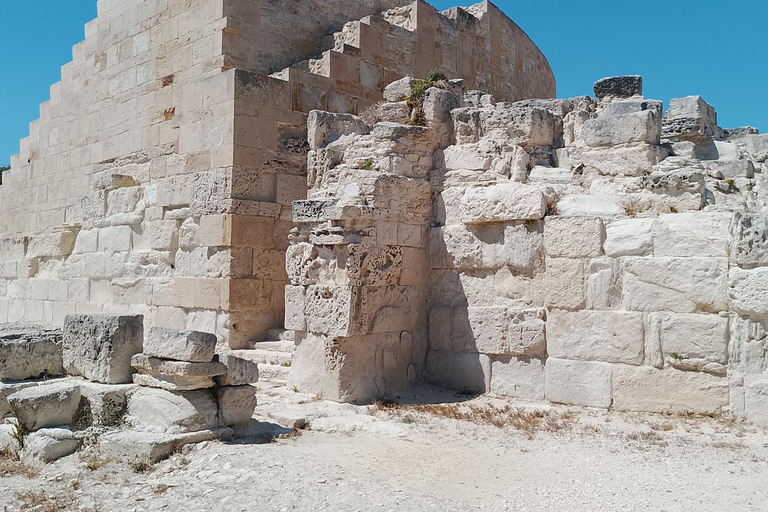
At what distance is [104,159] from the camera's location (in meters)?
11.2

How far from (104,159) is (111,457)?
24.0 ft

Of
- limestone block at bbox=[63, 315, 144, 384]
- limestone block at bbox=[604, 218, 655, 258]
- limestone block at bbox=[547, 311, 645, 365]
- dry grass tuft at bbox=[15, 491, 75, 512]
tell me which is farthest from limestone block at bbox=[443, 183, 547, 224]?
dry grass tuft at bbox=[15, 491, 75, 512]

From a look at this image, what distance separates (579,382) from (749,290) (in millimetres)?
1601

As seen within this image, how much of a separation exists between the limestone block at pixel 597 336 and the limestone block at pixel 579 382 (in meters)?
0.07

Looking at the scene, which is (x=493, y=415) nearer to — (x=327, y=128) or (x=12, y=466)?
(x=327, y=128)

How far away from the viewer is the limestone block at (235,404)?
5.41m

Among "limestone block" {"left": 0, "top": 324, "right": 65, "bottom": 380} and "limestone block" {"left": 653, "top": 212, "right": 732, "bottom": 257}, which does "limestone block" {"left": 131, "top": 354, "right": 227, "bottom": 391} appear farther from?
"limestone block" {"left": 653, "top": 212, "right": 732, "bottom": 257}

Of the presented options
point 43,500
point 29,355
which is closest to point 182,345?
point 43,500

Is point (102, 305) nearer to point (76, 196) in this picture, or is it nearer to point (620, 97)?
point (76, 196)

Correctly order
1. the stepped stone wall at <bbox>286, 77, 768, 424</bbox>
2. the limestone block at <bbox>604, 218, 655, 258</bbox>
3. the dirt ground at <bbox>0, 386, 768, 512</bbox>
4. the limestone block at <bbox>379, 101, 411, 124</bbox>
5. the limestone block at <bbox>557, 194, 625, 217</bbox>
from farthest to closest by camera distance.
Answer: the limestone block at <bbox>379, 101, 411, 124</bbox>
the limestone block at <bbox>557, 194, 625, 217</bbox>
the limestone block at <bbox>604, 218, 655, 258</bbox>
the stepped stone wall at <bbox>286, 77, 768, 424</bbox>
the dirt ground at <bbox>0, 386, 768, 512</bbox>

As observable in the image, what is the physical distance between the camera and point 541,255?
6566 mm

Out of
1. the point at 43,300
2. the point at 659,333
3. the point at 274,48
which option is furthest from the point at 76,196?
the point at 659,333

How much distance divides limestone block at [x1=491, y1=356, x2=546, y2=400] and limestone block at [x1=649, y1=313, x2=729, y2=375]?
1.16 meters

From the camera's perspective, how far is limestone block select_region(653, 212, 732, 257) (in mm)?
5664
